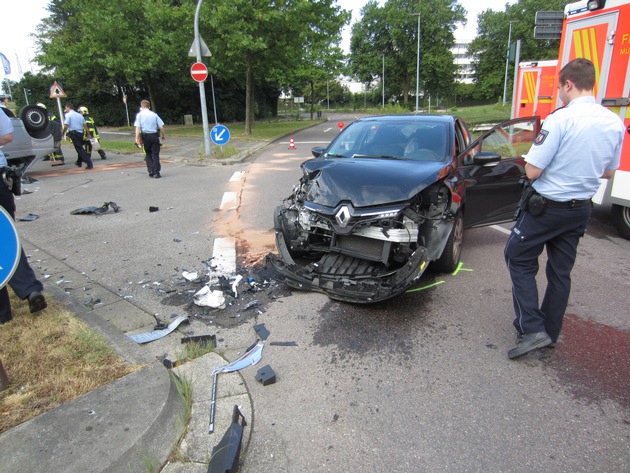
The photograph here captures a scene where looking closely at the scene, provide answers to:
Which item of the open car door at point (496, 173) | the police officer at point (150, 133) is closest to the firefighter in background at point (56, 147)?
the police officer at point (150, 133)

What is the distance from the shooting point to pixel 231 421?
2662 mm

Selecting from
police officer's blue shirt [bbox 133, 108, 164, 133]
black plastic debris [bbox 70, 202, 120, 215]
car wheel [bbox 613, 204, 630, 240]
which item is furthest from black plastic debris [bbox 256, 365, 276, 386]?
police officer's blue shirt [bbox 133, 108, 164, 133]

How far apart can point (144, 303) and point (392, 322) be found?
2508 mm

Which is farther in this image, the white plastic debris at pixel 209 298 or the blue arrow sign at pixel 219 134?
the blue arrow sign at pixel 219 134

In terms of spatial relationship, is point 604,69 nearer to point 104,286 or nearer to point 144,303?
point 144,303

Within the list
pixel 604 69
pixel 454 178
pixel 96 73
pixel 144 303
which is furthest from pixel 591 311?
pixel 96 73

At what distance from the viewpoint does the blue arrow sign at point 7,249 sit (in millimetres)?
2834

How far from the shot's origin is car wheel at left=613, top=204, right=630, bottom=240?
19.4ft

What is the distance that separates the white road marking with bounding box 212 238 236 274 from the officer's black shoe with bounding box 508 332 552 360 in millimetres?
3078

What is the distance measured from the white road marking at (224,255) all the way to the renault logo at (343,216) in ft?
5.48

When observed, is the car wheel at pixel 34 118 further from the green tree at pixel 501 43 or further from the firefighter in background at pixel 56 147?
the green tree at pixel 501 43

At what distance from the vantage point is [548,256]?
326 cm

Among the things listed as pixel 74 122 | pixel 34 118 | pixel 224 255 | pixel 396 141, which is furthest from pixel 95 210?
pixel 74 122

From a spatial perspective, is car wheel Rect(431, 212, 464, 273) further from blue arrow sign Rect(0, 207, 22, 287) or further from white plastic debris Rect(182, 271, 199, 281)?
blue arrow sign Rect(0, 207, 22, 287)
